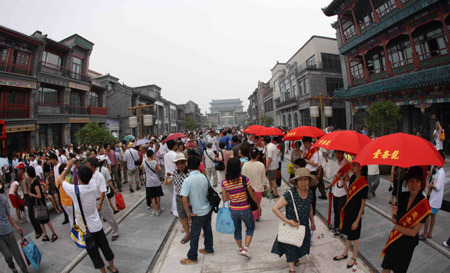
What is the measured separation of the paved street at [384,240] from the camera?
11.6 ft

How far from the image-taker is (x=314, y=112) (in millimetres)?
16359

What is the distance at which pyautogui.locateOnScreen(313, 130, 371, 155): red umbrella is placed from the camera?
392 centimetres

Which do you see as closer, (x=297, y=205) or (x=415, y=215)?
(x=415, y=215)

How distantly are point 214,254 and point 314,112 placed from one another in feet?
47.0

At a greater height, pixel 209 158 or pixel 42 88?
pixel 42 88

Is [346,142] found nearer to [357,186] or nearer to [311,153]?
[357,186]

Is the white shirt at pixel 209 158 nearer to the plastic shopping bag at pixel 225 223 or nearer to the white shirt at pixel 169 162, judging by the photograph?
the white shirt at pixel 169 162

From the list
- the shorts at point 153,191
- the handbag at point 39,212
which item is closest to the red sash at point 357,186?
the shorts at point 153,191

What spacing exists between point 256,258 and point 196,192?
1586 mm

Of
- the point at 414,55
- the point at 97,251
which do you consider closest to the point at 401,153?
the point at 97,251

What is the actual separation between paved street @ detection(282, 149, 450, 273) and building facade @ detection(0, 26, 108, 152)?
2061cm

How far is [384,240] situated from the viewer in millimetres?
4258

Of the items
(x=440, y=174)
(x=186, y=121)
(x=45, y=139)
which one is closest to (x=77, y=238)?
(x=440, y=174)

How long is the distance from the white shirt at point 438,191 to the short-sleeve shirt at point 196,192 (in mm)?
4257
